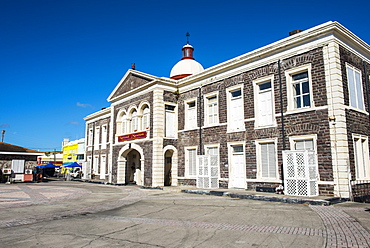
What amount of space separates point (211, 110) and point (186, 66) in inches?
323

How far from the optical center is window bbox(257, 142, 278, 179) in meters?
13.9

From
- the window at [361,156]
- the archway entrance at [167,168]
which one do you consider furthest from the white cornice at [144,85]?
the window at [361,156]

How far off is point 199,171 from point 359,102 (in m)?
8.92

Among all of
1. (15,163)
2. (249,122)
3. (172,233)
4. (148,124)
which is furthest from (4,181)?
(172,233)

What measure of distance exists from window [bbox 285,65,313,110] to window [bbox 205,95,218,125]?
5.03 m

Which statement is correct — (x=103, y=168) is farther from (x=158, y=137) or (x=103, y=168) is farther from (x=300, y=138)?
(x=300, y=138)

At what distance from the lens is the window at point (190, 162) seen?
18422 mm

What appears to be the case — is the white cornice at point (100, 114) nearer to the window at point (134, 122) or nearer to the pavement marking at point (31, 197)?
the window at point (134, 122)

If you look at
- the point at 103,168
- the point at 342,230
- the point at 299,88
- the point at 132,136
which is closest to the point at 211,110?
the point at 299,88

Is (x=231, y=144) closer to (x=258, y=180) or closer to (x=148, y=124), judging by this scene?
(x=258, y=180)

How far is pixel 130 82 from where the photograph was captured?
22469mm

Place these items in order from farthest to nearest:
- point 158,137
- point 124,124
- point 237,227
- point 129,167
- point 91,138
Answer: point 91,138 → point 129,167 → point 124,124 → point 158,137 → point 237,227

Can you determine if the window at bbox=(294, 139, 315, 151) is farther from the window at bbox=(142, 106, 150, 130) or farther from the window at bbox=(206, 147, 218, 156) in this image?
the window at bbox=(142, 106, 150, 130)

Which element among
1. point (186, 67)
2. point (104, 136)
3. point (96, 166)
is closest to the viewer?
point (186, 67)
